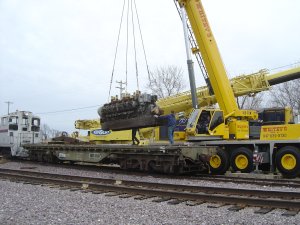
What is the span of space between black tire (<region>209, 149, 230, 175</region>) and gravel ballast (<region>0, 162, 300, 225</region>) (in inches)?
257

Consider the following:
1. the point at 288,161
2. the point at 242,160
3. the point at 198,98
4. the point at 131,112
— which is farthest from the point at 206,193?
the point at 198,98

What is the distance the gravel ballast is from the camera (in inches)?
263

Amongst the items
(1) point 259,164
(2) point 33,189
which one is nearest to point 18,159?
(2) point 33,189

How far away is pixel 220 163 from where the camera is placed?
48.2 feet

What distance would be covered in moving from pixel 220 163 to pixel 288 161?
2.53 m

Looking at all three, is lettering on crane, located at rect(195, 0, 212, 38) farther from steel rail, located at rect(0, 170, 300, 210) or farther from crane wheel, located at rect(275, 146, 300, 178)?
steel rail, located at rect(0, 170, 300, 210)

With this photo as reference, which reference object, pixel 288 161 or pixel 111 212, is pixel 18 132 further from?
pixel 111 212

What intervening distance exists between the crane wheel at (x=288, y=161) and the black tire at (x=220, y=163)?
76.4 inches

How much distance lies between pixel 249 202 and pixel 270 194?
1.13 m

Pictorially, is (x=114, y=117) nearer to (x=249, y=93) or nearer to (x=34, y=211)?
(x=249, y=93)

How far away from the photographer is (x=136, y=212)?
740 cm

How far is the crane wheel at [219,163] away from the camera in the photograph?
14602 millimetres

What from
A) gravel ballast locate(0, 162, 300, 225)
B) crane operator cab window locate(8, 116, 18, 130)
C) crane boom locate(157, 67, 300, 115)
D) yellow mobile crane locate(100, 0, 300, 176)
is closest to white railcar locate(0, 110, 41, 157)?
crane operator cab window locate(8, 116, 18, 130)

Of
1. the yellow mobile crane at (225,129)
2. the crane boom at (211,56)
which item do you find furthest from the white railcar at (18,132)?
the crane boom at (211,56)
